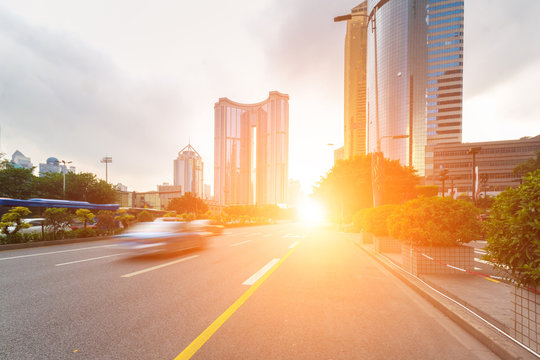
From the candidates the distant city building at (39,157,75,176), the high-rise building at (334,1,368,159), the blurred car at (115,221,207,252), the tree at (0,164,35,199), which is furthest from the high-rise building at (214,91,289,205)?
the blurred car at (115,221,207,252)

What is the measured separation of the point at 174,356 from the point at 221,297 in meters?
2.13

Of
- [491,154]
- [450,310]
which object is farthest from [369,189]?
[491,154]

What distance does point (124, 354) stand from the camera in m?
2.75

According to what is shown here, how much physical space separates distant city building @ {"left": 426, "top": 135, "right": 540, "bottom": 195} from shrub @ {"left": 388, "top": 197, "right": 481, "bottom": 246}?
9400cm

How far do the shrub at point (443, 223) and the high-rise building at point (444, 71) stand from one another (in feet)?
375

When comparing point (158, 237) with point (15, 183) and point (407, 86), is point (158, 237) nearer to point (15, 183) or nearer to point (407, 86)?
point (15, 183)

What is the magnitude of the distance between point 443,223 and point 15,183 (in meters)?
51.0

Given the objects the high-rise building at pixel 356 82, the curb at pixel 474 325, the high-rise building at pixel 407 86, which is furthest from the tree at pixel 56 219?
the high-rise building at pixel 356 82

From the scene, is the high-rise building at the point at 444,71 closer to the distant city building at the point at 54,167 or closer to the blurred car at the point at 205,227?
the blurred car at the point at 205,227

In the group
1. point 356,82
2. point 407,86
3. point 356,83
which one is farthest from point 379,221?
point 356,82

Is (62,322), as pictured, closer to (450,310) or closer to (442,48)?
(450,310)

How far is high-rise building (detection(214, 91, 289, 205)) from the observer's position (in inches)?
6993

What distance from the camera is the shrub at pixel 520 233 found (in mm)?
2838

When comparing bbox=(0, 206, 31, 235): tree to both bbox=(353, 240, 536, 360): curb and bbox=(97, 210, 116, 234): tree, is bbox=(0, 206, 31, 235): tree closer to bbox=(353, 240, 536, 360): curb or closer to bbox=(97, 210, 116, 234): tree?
bbox=(97, 210, 116, 234): tree
